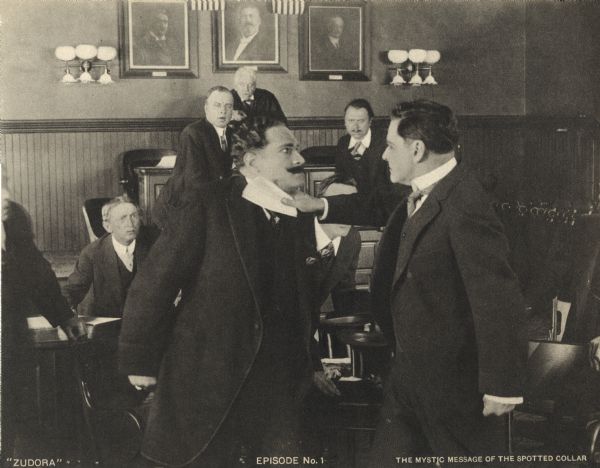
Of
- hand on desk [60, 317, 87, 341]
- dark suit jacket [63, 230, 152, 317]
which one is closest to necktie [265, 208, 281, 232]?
dark suit jacket [63, 230, 152, 317]

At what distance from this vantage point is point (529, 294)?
140 inches

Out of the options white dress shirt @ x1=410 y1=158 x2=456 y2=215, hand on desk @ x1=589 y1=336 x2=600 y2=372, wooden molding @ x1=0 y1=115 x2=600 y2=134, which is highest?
wooden molding @ x1=0 y1=115 x2=600 y2=134

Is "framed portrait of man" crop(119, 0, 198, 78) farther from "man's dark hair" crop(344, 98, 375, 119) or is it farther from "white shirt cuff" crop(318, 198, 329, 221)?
"white shirt cuff" crop(318, 198, 329, 221)

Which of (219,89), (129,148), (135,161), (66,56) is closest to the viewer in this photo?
(66,56)

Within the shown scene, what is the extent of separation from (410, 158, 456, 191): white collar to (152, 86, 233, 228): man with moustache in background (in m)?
0.99

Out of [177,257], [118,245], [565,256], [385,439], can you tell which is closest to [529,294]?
[565,256]

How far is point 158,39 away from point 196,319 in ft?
5.06

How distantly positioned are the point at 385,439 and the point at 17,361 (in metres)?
1.58

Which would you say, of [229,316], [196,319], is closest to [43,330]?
[196,319]

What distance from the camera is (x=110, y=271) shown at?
344cm

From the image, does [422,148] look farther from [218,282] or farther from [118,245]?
[118,245]

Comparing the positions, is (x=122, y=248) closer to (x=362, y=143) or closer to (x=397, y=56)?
(x=362, y=143)

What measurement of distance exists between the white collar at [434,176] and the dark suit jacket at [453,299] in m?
0.04

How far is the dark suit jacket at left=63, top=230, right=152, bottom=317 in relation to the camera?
11.2 ft
